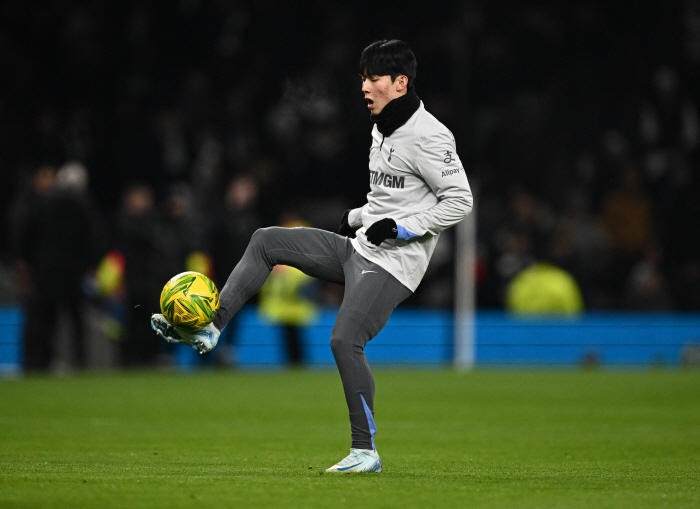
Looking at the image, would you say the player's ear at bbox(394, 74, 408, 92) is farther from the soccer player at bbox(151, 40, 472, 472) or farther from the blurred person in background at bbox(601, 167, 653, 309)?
the blurred person in background at bbox(601, 167, 653, 309)

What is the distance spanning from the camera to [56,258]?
1314cm

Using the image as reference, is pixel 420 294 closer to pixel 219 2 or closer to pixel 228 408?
pixel 219 2

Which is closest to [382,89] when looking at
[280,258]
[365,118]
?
[280,258]

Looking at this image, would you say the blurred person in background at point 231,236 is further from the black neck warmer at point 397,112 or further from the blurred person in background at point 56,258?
the black neck warmer at point 397,112

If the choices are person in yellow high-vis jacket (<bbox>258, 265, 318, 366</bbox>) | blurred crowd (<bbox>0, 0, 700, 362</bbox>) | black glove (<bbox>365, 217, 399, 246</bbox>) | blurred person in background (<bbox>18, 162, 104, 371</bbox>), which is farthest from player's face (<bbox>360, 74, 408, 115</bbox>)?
blurred crowd (<bbox>0, 0, 700, 362</bbox>)

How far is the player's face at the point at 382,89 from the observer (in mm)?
5355

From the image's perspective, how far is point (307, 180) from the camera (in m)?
18.4

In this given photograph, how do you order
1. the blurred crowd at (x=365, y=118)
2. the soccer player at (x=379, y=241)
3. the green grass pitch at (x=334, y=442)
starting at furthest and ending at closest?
the blurred crowd at (x=365, y=118)
the soccer player at (x=379, y=241)
the green grass pitch at (x=334, y=442)

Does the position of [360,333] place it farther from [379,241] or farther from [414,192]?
[414,192]

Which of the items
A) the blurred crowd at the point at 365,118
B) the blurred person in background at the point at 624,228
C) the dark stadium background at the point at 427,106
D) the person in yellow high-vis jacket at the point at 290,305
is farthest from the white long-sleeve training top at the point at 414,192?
the blurred person in background at the point at 624,228

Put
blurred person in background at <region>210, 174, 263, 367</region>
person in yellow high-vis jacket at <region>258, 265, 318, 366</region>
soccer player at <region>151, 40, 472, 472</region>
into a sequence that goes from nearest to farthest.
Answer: soccer player at <region>151, 40, 472, 472</region> → blurred person in background at <region>210, 174, 263, 367</region> → person in yellow high-vis jacket at <region>258, 265, 318, 366</region>

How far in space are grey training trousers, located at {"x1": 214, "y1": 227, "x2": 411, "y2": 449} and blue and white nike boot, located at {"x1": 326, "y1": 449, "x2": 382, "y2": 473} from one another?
0.04 metres

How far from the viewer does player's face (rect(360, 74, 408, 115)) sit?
536 cm

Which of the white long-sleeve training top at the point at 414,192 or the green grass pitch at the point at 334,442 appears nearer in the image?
the green grass pitch at the point at 334,442
